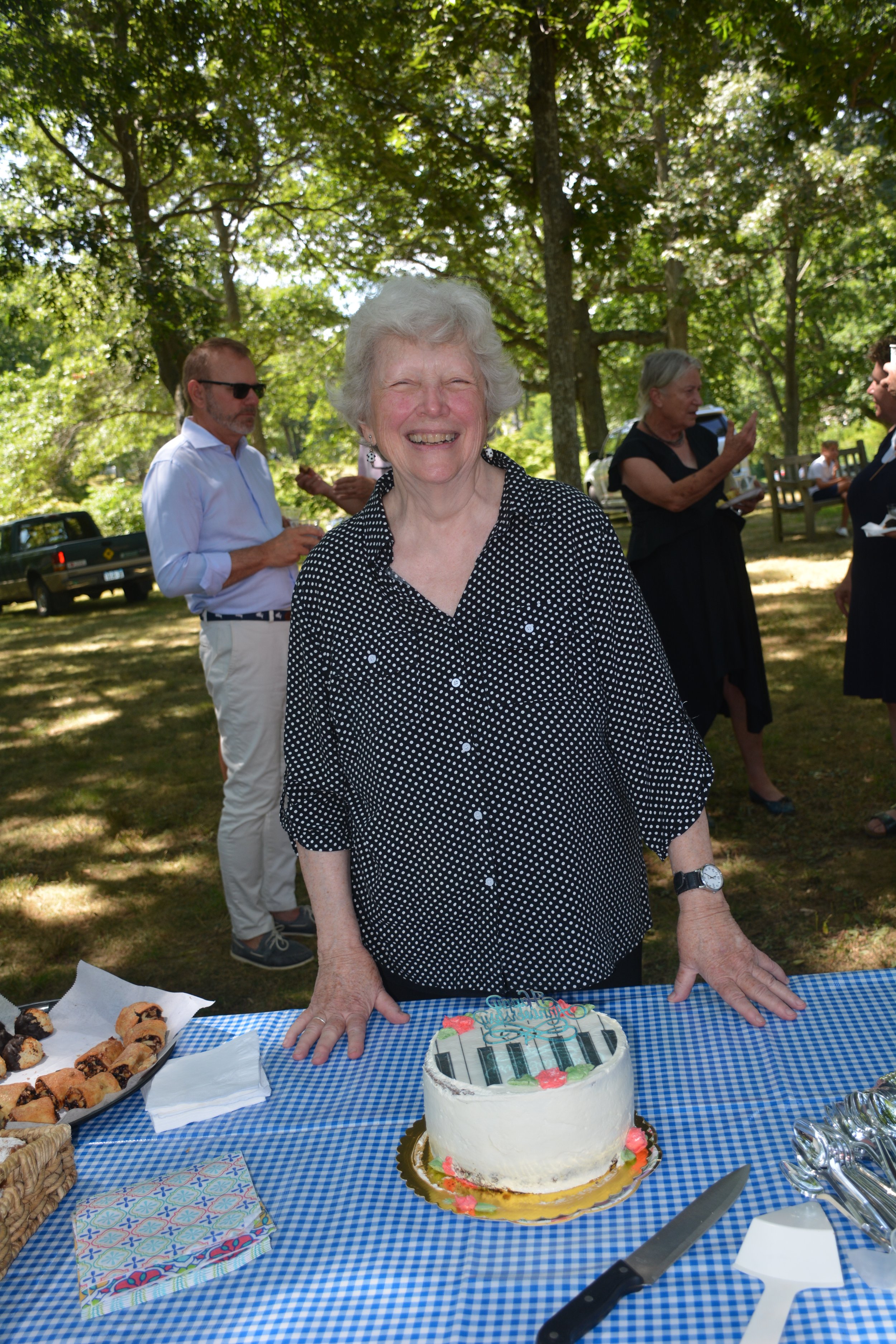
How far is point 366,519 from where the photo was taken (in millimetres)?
2035

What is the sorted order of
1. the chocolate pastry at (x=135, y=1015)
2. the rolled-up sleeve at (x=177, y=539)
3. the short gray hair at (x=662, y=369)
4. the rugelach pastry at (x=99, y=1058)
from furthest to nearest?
the short gray hair at (x=662, y=369) < the rolled-up sleeve at (x=177, y=539) < the chocolate pastry at (x=135, y=1015) < the rugelach pastry at (x=99, y=1058)

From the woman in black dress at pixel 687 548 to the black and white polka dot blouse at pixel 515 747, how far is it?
122 inches

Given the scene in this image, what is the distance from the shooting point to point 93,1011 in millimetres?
1887

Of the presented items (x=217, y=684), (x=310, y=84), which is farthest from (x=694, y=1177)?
(x=310, y=84)

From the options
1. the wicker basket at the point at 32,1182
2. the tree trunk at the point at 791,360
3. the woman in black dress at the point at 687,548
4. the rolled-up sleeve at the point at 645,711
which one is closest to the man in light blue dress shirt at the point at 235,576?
the woman in black dress at the point at 687,548

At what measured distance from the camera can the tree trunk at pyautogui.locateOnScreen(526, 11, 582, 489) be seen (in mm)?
6582

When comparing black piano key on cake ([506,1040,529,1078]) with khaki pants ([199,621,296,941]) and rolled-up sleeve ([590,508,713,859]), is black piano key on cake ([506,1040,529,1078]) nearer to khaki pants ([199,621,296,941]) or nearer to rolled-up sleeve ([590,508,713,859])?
rolled-up sleeve ([590,508,713,859])

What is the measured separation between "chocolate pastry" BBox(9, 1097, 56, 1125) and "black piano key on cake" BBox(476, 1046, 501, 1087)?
0.68m

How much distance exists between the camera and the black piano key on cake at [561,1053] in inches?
51.5

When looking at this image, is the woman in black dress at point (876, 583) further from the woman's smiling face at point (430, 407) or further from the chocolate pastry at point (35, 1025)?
the chocolate pastry at point (35, 1025)

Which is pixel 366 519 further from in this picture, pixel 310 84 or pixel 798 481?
pixel 798 481

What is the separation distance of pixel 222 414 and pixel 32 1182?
3.33 m

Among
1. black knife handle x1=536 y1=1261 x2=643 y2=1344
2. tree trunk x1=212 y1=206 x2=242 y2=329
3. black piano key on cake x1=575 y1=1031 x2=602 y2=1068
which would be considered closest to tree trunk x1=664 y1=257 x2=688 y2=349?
tree trunk x1=212 y1=206 x2=242 y2=329

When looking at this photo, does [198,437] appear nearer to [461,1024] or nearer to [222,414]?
[222,414]
